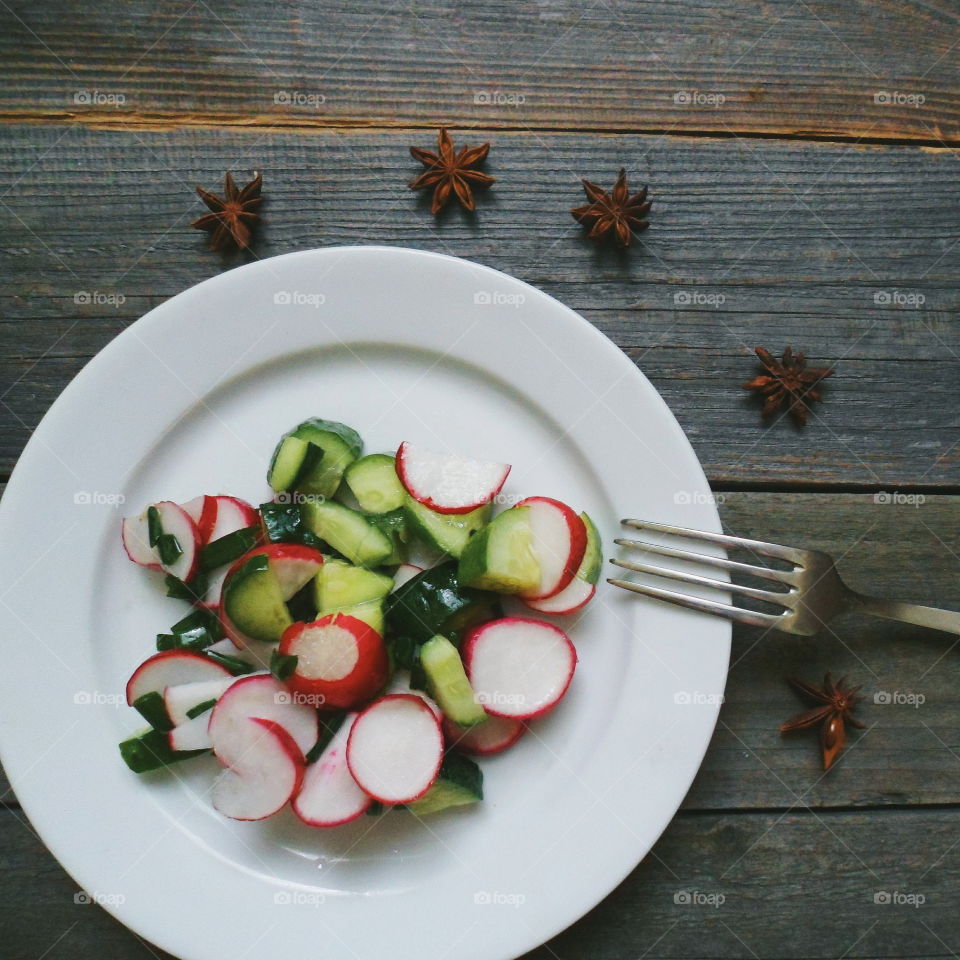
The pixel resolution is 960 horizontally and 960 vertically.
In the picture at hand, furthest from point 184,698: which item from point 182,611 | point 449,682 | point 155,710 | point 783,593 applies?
point 783,593

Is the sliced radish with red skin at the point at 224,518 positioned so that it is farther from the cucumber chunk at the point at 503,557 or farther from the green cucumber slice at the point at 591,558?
the green cucumber slice at the point at 591,558

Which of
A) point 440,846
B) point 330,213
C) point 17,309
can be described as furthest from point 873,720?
point 17,309

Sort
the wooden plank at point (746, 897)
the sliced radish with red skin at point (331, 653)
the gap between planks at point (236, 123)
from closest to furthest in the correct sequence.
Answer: the sliced radish with red skin at point (331, 653), the wooden plank at point (746, 897), the gap between planks at point (236, 123)

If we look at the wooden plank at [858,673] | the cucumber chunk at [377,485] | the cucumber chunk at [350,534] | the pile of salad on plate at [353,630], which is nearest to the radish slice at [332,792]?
the pile of salad on plate at [353,630]

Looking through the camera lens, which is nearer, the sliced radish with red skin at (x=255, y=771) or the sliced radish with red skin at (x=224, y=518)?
the sliced radish with red skin at (x=255, y=771)

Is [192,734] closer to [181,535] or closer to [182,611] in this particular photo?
[182,611]

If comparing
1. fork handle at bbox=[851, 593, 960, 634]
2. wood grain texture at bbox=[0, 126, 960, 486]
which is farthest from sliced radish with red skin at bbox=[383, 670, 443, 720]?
fork handle at bbox=[851, 593, 960, 634]

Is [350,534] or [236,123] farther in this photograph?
[236,123]
